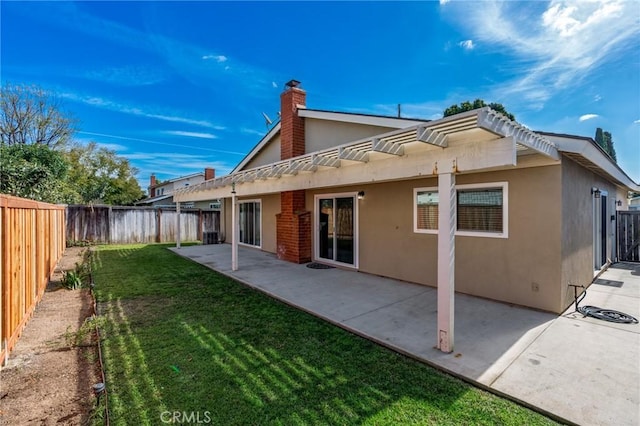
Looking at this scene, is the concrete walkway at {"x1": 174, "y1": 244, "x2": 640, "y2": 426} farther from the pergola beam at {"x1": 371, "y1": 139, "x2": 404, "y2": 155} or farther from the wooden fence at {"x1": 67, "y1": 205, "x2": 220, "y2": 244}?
the wooden fence at {"x1": 67, "y1": 205, "x2": 220, "y2": 244}

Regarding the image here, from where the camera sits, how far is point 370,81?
47.1 feet

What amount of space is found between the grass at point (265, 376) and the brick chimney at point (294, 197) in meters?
4.58

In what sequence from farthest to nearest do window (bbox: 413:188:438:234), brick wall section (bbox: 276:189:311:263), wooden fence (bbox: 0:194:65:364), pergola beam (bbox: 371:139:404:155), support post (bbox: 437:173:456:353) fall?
brick wall section (bbox: 276:189:311:263) → window (bbox: 413:188:438:234) → pergola beam (bbox: 371:139:404:155) → support post (bbox: 437:173:456:353) → wooden fence (bbox: 0:194:65:364)

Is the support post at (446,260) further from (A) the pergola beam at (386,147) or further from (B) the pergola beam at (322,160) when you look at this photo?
(B) the pergola beam at (322,160)

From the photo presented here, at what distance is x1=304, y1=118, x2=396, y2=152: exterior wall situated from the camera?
8133 millimetres

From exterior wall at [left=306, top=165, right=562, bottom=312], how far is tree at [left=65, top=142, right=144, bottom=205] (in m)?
32.4

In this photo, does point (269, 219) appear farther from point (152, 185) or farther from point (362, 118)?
point (152, 185)

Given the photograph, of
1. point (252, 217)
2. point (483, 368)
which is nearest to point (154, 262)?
point (252, 217)

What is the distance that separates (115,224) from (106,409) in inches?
665

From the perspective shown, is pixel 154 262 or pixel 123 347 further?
pixel 154 262

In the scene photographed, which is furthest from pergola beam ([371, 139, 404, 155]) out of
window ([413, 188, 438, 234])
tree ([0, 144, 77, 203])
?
tree ([0, 144, 77, 203])

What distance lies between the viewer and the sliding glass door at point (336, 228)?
8906 millimetres

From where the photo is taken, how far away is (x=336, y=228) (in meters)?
9.43

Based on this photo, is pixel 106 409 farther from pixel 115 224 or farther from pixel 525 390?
pixel 115 224
